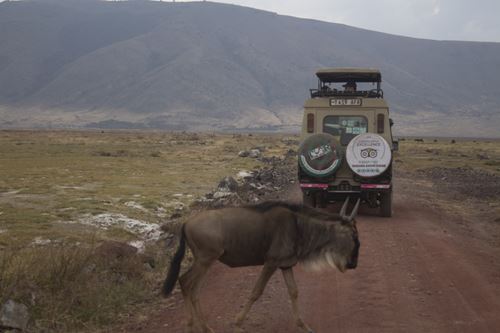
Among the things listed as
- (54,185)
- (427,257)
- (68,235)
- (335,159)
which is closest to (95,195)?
(54,185)

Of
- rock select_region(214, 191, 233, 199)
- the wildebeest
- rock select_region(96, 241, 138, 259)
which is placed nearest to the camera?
the wildebeest

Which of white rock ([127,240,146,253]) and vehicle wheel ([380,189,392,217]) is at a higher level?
vehicle wheel ([380,189,392,217])

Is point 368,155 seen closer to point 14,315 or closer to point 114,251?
point 114,251

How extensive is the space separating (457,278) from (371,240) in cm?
317

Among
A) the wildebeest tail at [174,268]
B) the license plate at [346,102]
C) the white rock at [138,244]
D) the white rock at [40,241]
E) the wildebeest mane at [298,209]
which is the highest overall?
the license plate at [346,102]

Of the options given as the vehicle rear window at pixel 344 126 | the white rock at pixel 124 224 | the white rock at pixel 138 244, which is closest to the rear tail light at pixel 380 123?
the vehicle rear window at pixel 344 126

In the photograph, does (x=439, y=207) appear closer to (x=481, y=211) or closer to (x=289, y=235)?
(x=481, y=211)

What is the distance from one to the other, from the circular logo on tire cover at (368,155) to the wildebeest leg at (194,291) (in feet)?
29.1

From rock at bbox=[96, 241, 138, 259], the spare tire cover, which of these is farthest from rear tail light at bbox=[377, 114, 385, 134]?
rock at bbox=[96, 241, 138, 259]

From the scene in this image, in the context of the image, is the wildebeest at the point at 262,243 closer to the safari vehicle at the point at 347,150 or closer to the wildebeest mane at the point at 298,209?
the wildebeest mane at the point at 298,209

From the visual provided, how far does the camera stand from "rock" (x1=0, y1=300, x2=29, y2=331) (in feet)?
22.9

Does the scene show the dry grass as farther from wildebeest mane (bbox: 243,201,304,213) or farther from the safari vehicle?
the safari vehicle

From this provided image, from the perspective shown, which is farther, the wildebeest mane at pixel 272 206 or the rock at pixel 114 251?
the rock at pixel 114 251

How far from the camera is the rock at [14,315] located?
6984 millimetres
